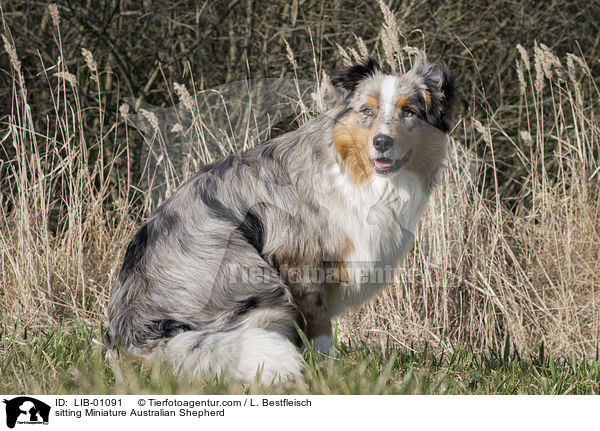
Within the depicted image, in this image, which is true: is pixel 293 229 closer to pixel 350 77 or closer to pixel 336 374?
pixel 336 374

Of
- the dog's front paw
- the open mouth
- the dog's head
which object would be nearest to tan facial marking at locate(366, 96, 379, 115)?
the dog's head

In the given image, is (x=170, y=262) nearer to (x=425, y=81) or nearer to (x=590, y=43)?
(x=425, y=81)

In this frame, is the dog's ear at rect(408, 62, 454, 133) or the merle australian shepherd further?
the dog's ear at rect(408, 62, 454, 133)

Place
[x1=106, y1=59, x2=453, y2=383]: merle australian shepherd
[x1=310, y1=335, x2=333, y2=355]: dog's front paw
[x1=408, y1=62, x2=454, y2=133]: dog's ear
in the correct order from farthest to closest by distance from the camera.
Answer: [x1=408, y1=62, x2=454, y2=133]: dog's ear
[x1=310, y1=335, x2=333, y2=355]: dog's front paw
[x1=106, y1=59, x2=453, y2=383]: merle australian shepherd

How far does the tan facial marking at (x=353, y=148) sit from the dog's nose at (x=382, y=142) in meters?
0.12

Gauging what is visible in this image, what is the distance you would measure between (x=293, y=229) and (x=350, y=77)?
3.37 feet

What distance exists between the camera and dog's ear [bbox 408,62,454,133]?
3830 mm

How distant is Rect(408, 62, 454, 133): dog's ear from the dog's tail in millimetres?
1669

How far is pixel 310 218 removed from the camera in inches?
147

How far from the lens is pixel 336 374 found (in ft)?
10.8
